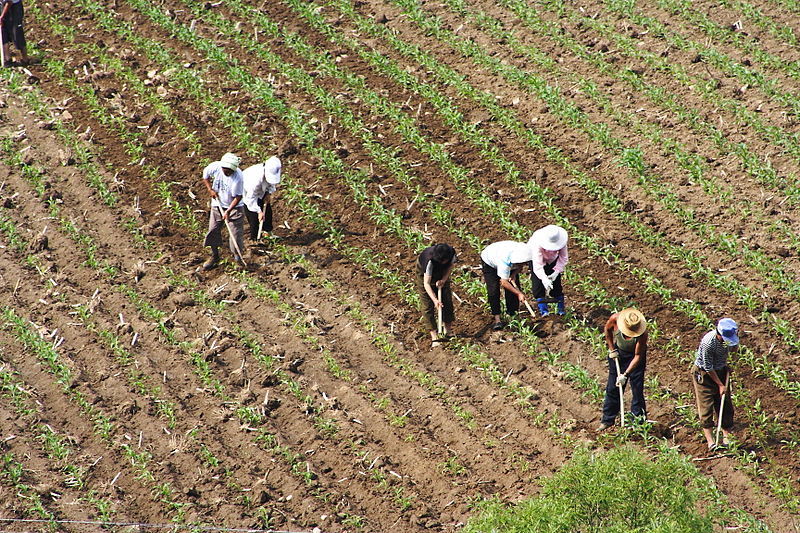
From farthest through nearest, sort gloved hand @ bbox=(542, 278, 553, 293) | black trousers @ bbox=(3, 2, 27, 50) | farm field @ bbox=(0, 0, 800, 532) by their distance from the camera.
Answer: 1. black trousers @ bbox=(3, 2, 27, 50)
2. gloved hand @ bbox=(542, 278, 553, 293)
3. farm field @ bbox=(0, 0, 800, 532)

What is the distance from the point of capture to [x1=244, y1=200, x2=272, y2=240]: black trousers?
515 inches

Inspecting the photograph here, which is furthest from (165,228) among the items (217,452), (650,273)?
(650,273)

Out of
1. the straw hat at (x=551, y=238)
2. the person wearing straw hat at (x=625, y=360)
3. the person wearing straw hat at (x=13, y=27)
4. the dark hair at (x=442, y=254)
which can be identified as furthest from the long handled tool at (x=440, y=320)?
the person wearing straw hat at (x=13, y=27)

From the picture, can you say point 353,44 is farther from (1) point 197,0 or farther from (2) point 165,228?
(2) point 165,228

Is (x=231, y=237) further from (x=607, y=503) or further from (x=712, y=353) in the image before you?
(x=607, y=503)

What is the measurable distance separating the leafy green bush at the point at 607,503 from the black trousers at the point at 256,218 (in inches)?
247

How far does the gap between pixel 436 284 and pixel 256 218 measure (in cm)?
301

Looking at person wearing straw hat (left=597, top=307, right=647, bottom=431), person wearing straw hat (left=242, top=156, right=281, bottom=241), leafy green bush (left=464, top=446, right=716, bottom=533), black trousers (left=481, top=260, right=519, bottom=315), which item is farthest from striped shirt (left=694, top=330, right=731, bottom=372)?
person wearing straw hat (left=242, top=156, right=281, bottom=241)

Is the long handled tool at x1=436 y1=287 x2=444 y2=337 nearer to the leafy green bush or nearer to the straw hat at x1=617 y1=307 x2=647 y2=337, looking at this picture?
the straw hat at x1=617 y1=307 x2=647 y2=337

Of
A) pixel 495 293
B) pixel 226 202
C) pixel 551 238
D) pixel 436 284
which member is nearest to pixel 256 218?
pixel 226 202

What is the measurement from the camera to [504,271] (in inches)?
445

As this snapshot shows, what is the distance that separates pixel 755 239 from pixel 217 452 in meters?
7.13

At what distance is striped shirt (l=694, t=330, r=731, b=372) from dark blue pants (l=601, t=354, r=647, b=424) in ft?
1.84

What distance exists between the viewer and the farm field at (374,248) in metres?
9.91
